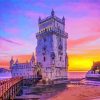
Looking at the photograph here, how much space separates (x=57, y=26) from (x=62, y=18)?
5.82 m

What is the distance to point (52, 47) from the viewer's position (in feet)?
203

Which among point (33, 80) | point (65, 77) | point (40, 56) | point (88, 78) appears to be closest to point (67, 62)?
point (65, 77)

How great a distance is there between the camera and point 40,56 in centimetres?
6506

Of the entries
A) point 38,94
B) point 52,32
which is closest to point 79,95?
point 38,94

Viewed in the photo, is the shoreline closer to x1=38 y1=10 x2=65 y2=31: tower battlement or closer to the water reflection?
the water reflection

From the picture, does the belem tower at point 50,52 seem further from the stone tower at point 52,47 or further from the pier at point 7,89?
the pier at point 7,89

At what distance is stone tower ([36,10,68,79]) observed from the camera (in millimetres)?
62094

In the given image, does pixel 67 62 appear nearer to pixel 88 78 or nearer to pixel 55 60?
pixel 55 60

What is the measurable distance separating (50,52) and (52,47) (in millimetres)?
1508

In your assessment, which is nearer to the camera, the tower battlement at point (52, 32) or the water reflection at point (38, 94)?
the water reflection at point (38, 94)

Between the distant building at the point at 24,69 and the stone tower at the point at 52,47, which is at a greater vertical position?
the stone tower at the point at 52,47

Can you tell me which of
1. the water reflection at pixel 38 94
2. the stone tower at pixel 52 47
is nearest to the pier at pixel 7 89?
the water reflection at pixel 38 94

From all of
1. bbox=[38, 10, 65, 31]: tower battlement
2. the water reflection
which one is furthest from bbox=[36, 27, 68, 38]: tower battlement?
the water reflection

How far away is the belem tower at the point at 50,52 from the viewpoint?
62.2 metres
